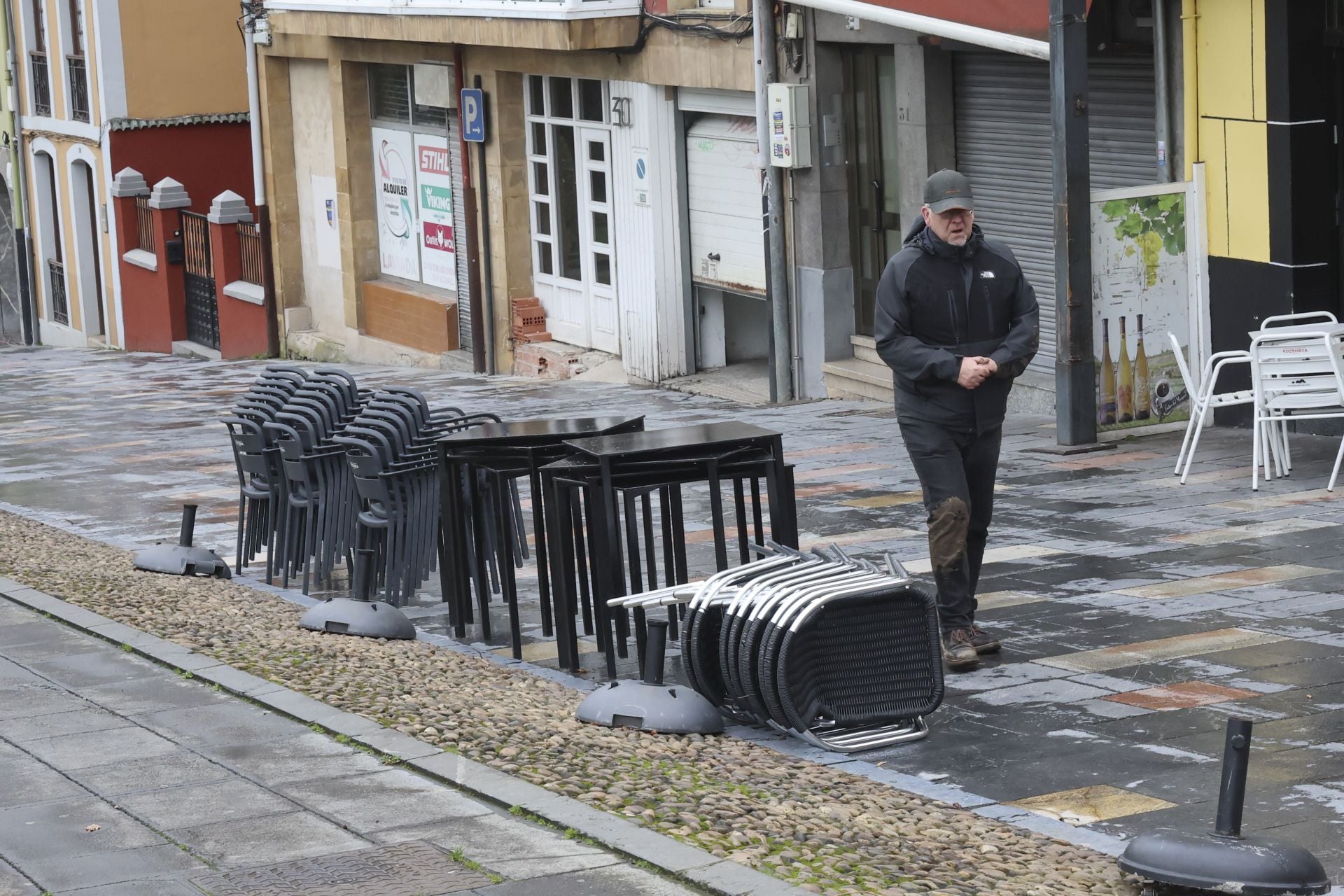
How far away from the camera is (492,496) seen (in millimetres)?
9273

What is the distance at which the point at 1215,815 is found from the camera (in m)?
5.70

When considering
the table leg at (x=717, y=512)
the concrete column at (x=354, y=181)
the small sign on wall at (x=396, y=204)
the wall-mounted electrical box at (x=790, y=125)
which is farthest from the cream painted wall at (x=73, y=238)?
the table leg at (x=717, y=512)

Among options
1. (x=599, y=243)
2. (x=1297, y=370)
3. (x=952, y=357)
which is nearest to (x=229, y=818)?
(x=952, y=357)

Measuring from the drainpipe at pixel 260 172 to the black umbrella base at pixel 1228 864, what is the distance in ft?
80.8

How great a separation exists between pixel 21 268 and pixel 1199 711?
33.6 m

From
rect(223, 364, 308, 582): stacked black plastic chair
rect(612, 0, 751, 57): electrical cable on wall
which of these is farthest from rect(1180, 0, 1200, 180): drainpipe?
rect(223, 364, 308, 582): stacked black plastic chair

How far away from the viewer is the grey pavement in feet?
18.2

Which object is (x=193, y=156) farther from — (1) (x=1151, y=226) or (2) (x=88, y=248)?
(1) (x=1151, y=226)

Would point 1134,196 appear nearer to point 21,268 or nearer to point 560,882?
point 560,882

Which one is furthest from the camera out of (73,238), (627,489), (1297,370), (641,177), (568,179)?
(73,238)

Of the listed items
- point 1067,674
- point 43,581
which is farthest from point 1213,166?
point 43,581

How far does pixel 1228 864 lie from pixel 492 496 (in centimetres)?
490

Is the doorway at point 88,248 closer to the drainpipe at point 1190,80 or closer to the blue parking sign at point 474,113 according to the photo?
the blue parking sign at point 474,113

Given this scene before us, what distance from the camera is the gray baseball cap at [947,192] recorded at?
755cm
